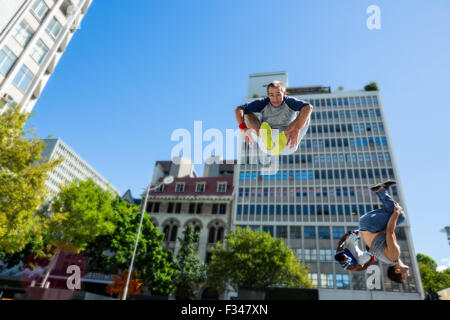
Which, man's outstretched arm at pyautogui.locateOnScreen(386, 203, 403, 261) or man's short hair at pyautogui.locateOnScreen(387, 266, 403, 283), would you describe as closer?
man's outstretched arm at pyautogui.locateOnScreen(386, 203, 403, 261)

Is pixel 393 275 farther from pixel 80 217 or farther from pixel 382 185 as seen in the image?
pixel 80 217

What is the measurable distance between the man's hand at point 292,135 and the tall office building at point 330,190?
129ft

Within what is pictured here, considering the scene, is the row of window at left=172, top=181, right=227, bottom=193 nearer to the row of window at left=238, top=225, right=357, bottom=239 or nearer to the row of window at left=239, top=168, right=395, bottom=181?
the row of window at left=239, top=168, right=395, bottom=181

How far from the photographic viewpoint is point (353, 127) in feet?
164

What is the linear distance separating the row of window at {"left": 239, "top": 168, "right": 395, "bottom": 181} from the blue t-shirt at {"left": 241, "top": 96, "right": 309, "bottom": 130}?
3868cm

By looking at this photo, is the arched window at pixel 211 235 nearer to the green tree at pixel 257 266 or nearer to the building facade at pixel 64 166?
the green tree at pixel 257 266

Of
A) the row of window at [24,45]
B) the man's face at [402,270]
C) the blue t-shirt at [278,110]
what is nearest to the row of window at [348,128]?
the row of window at [24,45]

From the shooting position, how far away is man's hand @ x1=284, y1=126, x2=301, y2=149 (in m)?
4.45

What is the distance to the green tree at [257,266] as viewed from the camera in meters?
29.4

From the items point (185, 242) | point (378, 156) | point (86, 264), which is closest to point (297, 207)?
point (378, 156)

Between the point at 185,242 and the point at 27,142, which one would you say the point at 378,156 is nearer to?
the point at 185,242

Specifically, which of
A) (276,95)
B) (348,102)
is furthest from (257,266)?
(348,102)

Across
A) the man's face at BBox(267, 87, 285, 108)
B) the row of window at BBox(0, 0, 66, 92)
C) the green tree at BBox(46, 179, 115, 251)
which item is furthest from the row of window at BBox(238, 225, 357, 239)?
the man's face at BBox(267, 87, 285, 108)

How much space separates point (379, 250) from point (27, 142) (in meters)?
19.6
